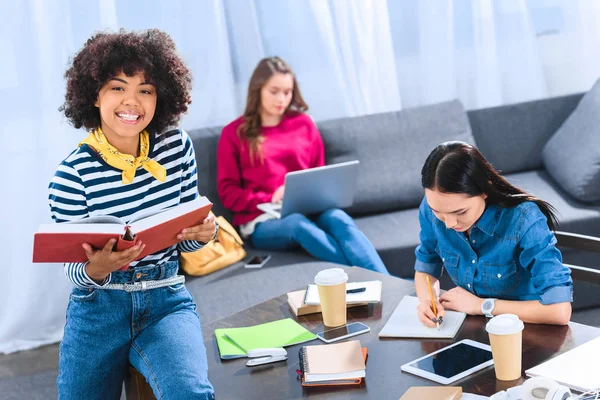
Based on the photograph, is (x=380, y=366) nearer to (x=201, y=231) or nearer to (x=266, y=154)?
(x=201, y=231)

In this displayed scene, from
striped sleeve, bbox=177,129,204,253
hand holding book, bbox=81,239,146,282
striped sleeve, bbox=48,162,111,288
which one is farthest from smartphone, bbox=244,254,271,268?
hand holding book, bbox=81,239,146,282

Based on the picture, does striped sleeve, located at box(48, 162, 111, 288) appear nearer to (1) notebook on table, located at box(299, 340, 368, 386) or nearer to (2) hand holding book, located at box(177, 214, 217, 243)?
(2) hand holding book, located at box(177, 214, 217, 243)

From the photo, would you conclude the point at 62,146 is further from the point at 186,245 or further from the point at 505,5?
the point at 505,5

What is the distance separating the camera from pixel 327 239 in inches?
125

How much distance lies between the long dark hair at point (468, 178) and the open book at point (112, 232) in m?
0.55

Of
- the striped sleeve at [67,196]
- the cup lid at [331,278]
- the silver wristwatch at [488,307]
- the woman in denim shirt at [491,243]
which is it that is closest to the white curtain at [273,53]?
the striped sleeve at [67,196]

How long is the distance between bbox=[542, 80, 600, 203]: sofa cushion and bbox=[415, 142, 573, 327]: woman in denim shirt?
163cm

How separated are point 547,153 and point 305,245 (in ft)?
4.48

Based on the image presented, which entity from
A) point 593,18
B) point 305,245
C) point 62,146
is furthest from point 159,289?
point 593,18

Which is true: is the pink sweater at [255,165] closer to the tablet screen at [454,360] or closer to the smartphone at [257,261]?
the smartphone at [257,261]

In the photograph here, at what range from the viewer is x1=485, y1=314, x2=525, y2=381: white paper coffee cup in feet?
4.68

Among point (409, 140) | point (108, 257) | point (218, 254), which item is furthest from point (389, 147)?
point (108, 257)

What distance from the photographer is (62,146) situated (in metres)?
3.48

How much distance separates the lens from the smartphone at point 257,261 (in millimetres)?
3096
